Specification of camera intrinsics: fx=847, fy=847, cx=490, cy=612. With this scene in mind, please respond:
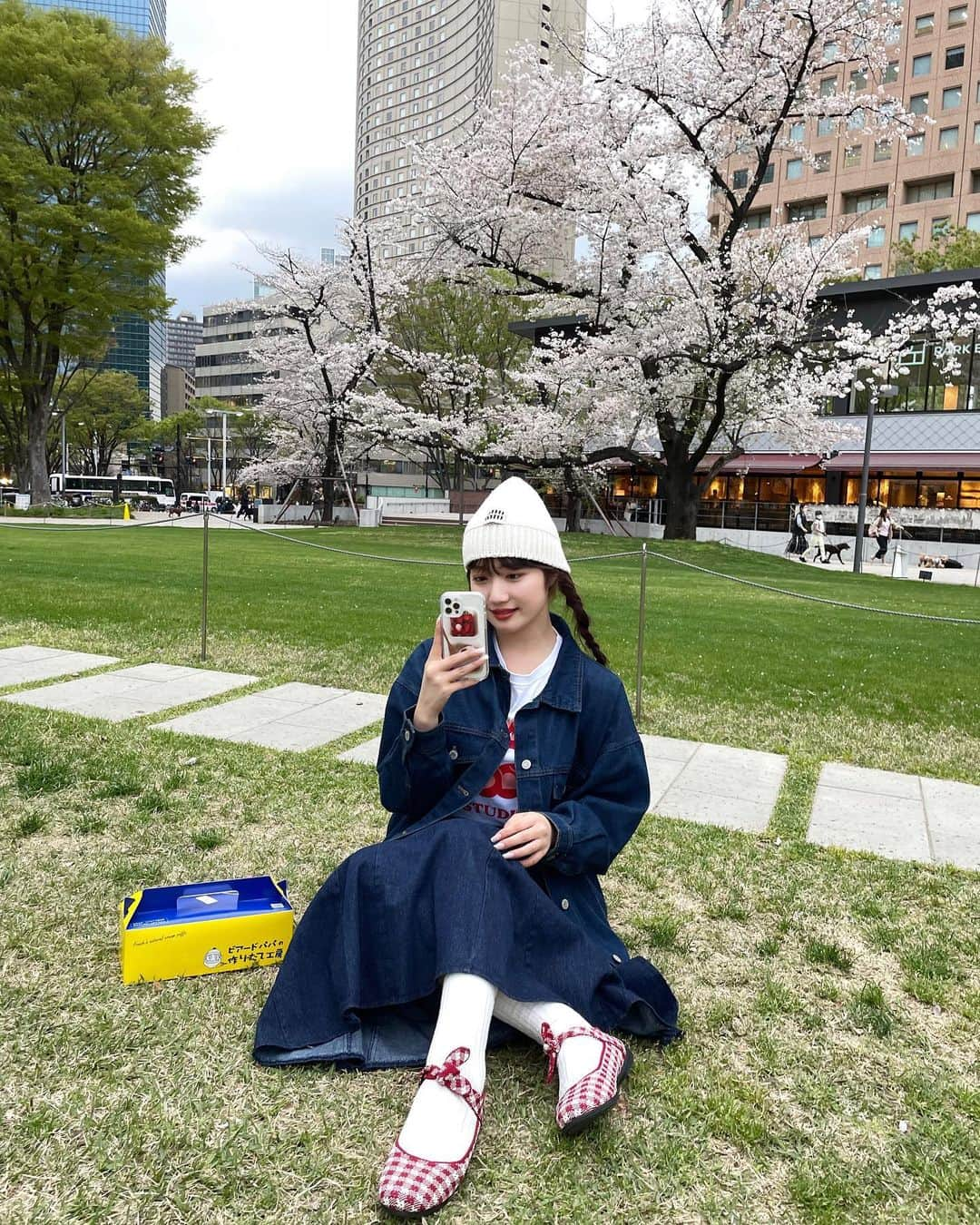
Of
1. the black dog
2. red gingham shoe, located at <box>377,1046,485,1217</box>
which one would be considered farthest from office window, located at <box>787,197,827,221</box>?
red gingham shoe, located at <box>377,1046,485,1217</box>

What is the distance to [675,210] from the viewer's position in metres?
20.5

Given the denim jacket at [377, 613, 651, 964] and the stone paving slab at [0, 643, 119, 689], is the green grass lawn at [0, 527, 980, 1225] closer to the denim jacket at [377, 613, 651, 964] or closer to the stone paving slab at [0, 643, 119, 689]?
the denim jacket at [377, 613, 651, 964]

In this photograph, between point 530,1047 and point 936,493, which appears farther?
point 936,493

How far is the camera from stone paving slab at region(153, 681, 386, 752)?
517 centimetres

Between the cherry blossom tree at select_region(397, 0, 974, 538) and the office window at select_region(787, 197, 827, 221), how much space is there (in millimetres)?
34267

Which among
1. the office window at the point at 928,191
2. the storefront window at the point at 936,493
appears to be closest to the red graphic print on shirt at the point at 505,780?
the storefront window at the point at 936,493

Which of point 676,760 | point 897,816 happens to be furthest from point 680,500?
point 897,816

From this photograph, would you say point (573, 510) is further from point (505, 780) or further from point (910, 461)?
point (505, 780)

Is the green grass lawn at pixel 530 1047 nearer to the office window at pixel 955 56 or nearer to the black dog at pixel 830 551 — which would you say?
the black dog at pixel 830 551

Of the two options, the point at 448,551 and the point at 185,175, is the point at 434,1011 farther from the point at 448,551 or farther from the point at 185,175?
the point at 185,175

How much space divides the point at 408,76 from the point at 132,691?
493 feet

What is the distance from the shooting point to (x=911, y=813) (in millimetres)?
4312

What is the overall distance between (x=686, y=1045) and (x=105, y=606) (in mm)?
8889

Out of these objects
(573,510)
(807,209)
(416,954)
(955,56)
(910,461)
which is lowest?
(416,954)
